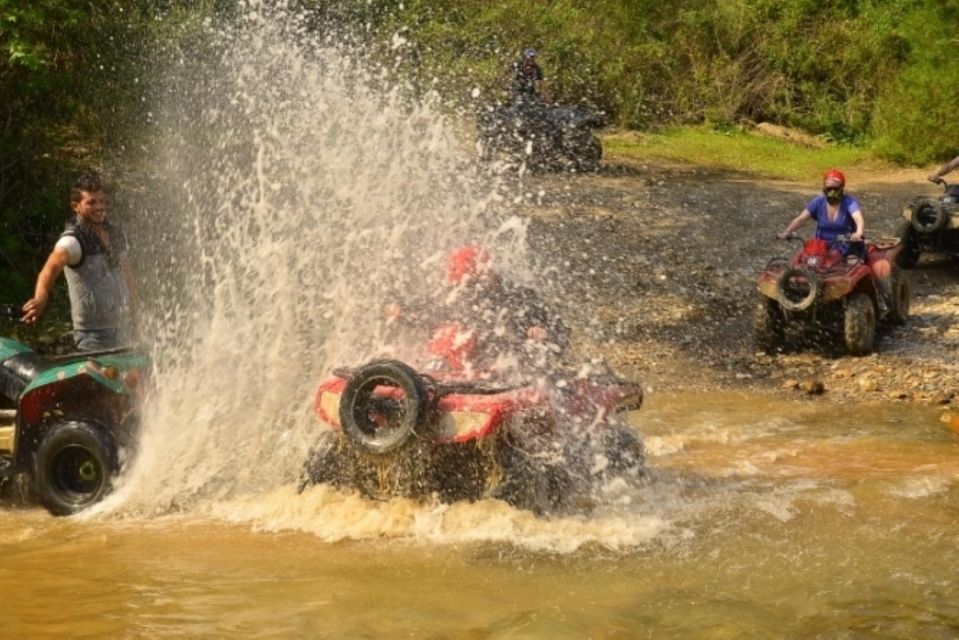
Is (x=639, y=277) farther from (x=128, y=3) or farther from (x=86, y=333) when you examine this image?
(x=86, y=333)

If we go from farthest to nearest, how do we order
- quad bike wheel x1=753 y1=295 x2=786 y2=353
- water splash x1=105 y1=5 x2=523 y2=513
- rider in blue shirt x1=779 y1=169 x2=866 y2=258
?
1. rider in blue shirt x1=779 y1=169 x2=866 y2=258
2. quad bike wheel x1=753 y1=295 x2=786 y2=353
3. water splash x1=105 y1=5 x2=523 y2=513

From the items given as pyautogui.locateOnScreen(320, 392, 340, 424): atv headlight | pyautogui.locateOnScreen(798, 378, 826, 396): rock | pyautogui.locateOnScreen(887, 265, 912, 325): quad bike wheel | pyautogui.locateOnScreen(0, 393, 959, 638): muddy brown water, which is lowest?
pyautogui.locateOnScreen(0, 393, 959, 638): muddy brown water

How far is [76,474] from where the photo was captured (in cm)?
726

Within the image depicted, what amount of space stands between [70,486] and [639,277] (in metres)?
8.14

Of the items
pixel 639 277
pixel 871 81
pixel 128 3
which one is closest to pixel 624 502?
pixel 639 277

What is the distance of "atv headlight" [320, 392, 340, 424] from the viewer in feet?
22.1

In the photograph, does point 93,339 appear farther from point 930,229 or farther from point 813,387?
point 930,229

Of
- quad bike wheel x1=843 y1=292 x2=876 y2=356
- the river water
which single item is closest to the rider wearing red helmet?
quad bike wheel x1=843 y1=292 x2=876 y2=356

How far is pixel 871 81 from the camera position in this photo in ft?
87.0

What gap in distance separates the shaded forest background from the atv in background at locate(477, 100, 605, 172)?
2.20 ft

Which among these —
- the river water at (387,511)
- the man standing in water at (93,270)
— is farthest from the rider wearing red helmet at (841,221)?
the man standing in water at (93,270)

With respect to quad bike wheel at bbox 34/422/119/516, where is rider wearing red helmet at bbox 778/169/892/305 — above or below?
above

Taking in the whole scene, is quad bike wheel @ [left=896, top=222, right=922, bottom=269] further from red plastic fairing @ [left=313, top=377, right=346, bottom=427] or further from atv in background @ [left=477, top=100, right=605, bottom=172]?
red plastic fairing @ [left=313, top=377, right=346, bottom=427]

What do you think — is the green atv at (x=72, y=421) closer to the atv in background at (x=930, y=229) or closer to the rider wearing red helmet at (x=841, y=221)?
the rider wearing red helmet at (x=841, y=221)
